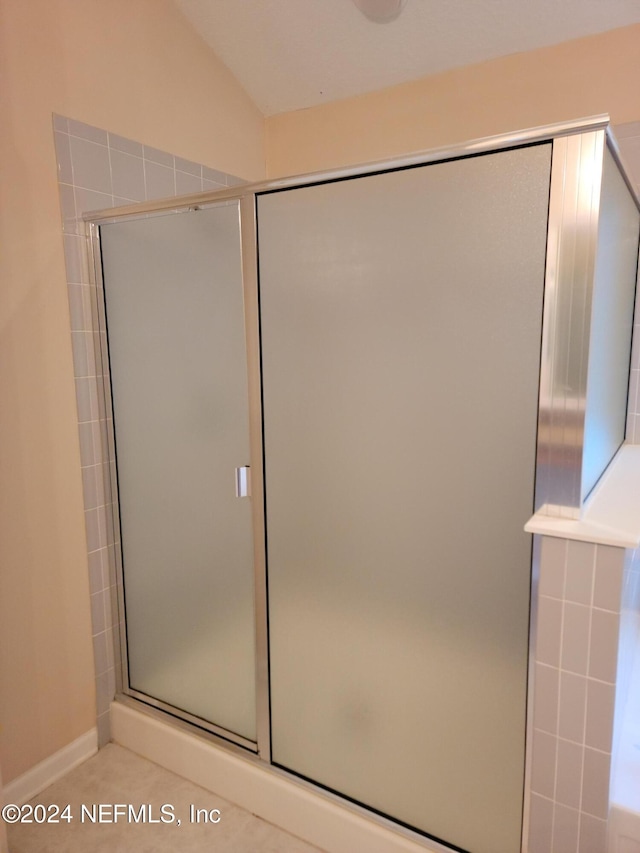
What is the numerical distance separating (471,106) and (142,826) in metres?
2.46

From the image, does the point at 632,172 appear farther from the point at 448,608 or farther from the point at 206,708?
the point at 206,708

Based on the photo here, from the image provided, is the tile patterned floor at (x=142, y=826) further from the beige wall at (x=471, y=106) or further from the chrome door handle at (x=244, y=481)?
the beige wall at (x=471, y=106)

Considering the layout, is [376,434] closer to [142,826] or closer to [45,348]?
[45,348]

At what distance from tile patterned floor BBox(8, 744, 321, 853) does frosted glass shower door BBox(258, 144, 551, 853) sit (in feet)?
0.73

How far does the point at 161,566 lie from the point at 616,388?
4.64 feet

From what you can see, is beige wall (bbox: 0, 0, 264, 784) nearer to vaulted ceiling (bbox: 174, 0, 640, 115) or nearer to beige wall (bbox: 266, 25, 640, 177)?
vaulted ceiling (bbox: 174, 0, 640, 115)

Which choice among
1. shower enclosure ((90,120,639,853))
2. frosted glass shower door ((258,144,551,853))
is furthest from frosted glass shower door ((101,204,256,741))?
frosted glass shower door ((258,144,551,853))

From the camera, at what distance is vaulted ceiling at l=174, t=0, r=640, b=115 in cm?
174

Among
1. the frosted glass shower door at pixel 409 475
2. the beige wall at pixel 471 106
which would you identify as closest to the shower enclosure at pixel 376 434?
the frosted glass shower door at pixel 409 475

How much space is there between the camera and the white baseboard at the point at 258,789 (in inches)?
56.4

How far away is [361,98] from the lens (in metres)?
2.20

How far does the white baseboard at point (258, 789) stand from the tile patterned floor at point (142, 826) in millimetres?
28

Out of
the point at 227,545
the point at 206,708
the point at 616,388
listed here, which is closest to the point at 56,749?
the point at 206,708

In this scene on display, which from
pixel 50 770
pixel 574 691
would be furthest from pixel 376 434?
pixel 50 770
